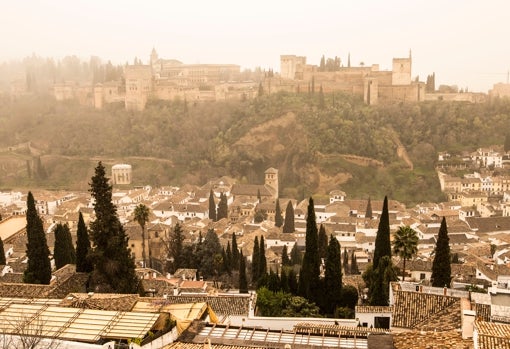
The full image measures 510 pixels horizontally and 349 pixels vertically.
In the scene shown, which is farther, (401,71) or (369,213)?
(401,71)

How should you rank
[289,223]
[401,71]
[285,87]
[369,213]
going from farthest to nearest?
[285,87], [401,71], [369,213], [289,223]

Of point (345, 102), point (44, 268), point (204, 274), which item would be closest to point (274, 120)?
point (345, 102)

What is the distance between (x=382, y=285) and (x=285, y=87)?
254 feet

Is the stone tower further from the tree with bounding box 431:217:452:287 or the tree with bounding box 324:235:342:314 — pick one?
the tree with bounding box 431:217:452:287

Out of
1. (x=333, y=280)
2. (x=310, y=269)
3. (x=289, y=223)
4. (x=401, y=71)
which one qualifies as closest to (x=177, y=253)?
(x=310, y=269)

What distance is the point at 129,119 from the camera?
99.0 meters

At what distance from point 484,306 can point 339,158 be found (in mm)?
63868

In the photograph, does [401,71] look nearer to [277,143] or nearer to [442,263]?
[277,143]

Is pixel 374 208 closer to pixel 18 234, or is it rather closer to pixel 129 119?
pixel 18 234

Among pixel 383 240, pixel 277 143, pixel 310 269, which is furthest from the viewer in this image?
pixel 277 143

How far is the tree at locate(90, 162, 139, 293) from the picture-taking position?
20297 millimetres

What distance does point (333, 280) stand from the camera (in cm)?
2400

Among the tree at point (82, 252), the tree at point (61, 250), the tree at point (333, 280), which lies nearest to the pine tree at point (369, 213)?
the tree at point (333, 280)

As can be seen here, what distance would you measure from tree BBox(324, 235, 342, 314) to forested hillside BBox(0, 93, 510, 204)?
48487 millimetres
